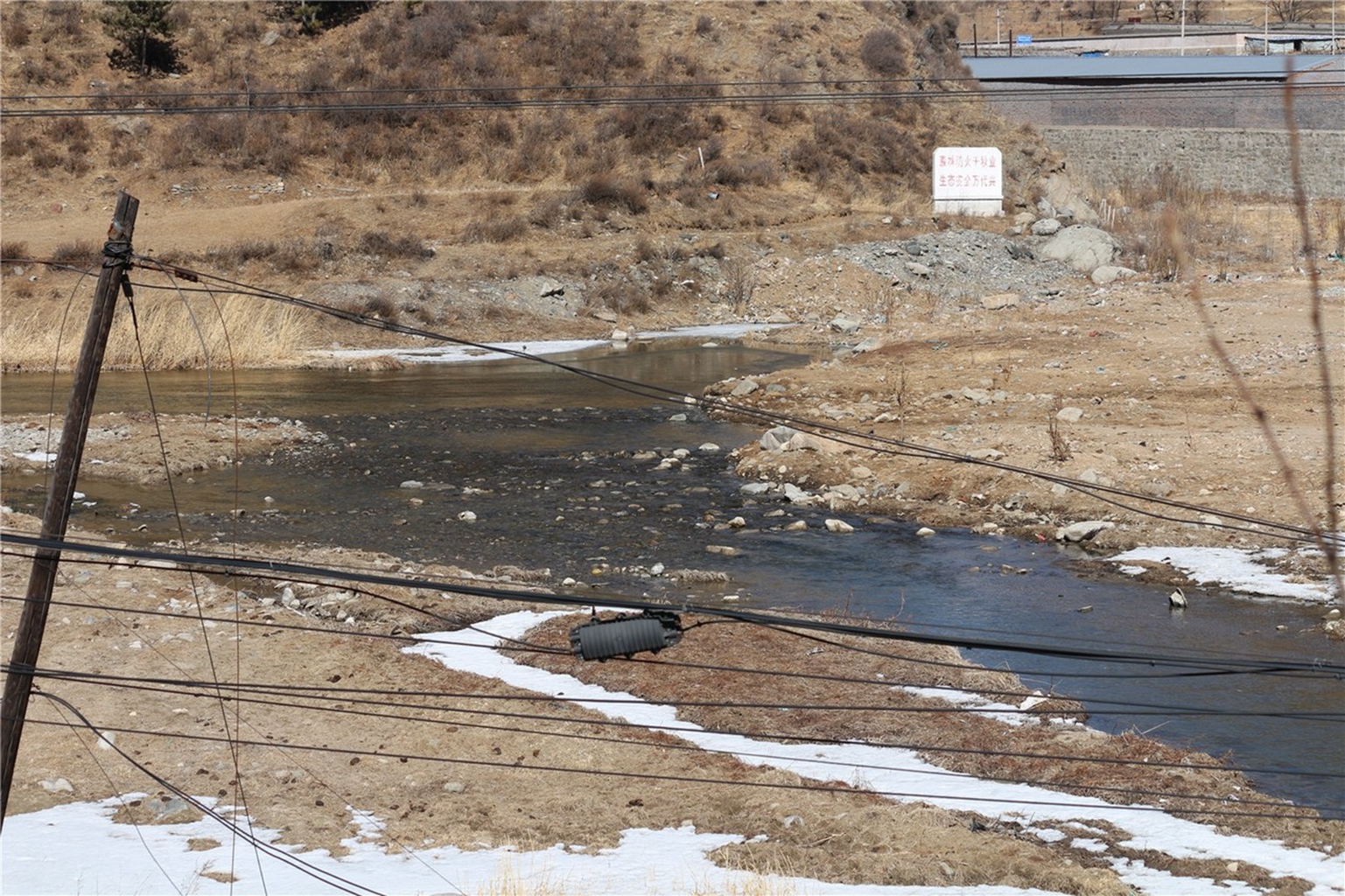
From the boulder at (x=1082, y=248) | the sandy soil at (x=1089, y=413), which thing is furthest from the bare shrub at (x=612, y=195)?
the sandy soil at (x=1089, y=413)

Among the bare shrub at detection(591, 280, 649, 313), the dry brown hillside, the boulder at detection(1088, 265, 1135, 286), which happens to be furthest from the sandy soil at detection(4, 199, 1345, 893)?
the dry brown hillside

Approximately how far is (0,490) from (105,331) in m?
11.9

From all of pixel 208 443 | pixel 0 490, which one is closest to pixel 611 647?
pixel 0 490

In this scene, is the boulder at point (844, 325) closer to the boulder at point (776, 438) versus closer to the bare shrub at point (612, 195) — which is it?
the bare shrub at point (612, 195)

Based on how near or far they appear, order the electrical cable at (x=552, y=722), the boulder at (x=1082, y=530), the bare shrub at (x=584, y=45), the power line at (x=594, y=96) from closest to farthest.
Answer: the electrical cable at (x=552, y=722)
the boulder at (x=1082, y=530)
the power line at (x=594, y=96)
the bare shrub at (x=584, y=45)

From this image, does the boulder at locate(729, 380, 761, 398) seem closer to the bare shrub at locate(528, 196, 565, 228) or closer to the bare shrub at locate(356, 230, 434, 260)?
the bare shrub at locate(356, 230, 434, 260)

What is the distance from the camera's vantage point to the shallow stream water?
406 inches

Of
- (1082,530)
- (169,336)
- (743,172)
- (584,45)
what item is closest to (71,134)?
(584,45)

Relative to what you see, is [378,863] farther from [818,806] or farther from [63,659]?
[63,659]

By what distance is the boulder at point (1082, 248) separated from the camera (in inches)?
1490

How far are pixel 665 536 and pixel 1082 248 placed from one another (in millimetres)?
27113

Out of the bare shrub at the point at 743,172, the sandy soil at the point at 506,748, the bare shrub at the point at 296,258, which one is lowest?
the sandy soil at the point at 506,748

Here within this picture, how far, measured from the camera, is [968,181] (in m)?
44.8

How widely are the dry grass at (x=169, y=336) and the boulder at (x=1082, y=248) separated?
21.4 m
